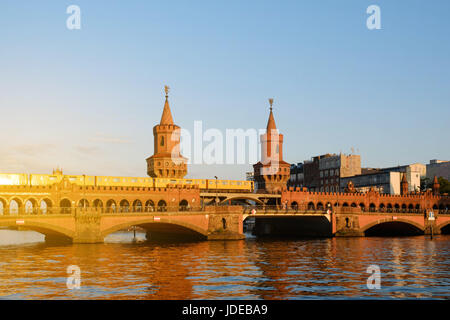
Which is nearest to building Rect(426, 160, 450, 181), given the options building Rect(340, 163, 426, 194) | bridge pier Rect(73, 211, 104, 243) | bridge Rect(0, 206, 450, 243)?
building Rect(340, 163, 426, 194)

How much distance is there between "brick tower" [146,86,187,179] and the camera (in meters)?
116

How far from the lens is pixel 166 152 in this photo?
119m

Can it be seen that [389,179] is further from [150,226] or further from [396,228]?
[150,226]

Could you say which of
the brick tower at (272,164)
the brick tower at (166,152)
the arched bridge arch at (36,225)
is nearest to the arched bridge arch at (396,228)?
the brick tower at (272,164)

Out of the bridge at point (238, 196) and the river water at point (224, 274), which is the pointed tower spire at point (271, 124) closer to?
the bridge at point (238, 196)

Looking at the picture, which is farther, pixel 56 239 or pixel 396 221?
pixel 396 221

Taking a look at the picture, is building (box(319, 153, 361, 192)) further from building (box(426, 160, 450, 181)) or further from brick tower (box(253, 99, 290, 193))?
brick tower (box(253, 99, 290, 193))

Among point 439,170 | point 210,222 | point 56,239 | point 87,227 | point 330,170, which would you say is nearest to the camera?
point 87,227

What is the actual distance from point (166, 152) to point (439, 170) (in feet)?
374

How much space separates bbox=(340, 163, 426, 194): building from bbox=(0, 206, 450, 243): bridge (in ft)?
139

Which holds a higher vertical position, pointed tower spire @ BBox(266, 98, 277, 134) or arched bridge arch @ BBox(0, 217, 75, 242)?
pointed tower spire @ BBox(266, 98, 277, 134)

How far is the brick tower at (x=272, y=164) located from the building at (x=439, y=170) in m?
78.0

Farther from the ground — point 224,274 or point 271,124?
point 271,124

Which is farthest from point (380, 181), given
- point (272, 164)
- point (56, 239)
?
point (56, 239)
